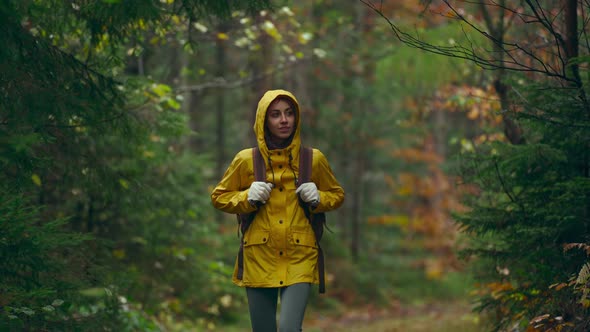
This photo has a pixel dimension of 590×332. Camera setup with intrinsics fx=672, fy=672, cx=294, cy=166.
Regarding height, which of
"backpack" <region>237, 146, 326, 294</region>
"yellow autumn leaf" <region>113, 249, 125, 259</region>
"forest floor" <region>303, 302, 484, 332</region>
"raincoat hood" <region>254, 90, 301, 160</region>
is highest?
"raincoat hood" <region>254, 90, 301, 160</region>

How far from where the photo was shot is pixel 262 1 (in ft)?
19.2

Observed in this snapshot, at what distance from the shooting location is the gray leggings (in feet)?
16.1

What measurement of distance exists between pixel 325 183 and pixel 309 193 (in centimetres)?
45

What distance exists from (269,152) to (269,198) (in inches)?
14.3

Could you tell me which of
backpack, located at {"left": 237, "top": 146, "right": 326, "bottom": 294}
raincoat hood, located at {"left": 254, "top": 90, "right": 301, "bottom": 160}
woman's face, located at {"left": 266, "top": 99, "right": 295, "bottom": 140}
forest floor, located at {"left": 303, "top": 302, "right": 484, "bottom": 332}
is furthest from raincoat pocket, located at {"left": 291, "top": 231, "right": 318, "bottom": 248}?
forest floor, located at {"left": 303, "top": 302, "right": 484, "bottom": 332}

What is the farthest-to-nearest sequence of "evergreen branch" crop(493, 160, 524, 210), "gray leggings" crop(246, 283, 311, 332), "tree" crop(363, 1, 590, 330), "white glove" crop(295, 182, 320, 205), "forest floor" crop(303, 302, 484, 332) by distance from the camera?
"forest floor" crop(303, 302, 484, 332) < "evergreen branch" crop(493, 160, 524, 210) < "tree" crop(363, 1, 590, 330) < "white glove" crop(295, 182, 320, 205) < "gray leggings" crop(246, 283, 311, 332)

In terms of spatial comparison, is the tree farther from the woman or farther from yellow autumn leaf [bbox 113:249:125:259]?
yellow autumn leaf [bbox 113:249:125:259]

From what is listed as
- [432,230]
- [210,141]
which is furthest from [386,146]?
[210,141]

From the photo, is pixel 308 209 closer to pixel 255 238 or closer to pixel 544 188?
pixel 255 238

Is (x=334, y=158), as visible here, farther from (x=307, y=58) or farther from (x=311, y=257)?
(x=311, y=257)

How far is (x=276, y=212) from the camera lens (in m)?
5.15

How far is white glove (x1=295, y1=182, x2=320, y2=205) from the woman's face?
0.48m

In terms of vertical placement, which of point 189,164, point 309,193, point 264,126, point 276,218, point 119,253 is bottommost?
point 119,253

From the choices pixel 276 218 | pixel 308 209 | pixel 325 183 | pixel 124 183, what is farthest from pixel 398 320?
pixel 276 218
